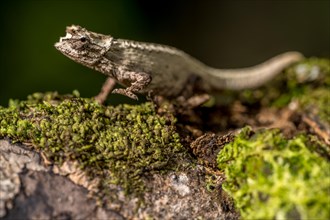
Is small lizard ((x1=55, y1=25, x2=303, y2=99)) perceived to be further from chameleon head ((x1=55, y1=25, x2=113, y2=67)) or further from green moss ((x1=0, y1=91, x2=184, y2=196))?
green moss ((x1=0, y1=91, x2=184, y2=196))

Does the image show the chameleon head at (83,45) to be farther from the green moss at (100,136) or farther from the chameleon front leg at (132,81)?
the green moss at (100,136)

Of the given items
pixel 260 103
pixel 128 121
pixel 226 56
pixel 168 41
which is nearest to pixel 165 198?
pixel 128 121

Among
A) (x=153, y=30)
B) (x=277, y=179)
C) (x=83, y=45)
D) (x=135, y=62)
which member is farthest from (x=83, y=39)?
(x=153, y=30)

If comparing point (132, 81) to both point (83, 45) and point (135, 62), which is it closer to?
point (135, 62)

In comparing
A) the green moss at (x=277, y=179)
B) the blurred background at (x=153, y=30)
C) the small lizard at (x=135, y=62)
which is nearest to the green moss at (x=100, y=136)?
the green moss at (x=277, y=179)

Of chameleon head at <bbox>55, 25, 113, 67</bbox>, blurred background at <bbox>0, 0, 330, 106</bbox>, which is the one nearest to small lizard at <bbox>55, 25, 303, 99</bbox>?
chameleon head at <bbox>55, 25, 113, 67</bbox>

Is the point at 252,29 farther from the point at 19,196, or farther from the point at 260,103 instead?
the point at 19,196
